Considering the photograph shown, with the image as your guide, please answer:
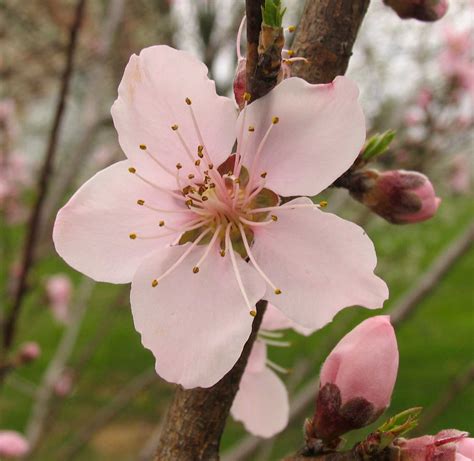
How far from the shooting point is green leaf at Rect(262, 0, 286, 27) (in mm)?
639

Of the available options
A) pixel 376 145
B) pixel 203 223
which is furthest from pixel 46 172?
pixel 376 145

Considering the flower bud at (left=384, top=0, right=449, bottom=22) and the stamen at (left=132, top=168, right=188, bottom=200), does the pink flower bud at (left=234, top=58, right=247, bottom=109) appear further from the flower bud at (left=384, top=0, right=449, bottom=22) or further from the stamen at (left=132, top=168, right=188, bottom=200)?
the flower bud at (left=384, top=0, right=449, bottom=22)

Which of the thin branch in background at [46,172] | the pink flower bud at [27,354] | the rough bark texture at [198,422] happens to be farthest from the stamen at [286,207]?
the pink flower bud at [27,354]

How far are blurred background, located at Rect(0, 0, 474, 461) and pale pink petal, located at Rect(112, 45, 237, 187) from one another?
122 cm

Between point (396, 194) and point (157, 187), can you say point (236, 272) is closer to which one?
point (157, 187)

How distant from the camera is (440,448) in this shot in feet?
2.31

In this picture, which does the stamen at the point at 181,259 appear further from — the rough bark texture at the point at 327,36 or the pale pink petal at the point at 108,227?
the rough bark texture at the point at 327,36

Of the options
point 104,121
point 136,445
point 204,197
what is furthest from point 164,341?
point 136,445

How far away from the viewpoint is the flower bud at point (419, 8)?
3.14ft

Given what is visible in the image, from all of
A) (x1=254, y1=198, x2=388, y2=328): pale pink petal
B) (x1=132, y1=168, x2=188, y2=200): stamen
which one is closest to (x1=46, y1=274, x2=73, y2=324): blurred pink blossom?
(x1=132, y1=168, x2=188, y2=200): stamen

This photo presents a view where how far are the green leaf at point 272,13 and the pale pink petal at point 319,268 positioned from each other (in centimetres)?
22

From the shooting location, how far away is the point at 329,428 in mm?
789

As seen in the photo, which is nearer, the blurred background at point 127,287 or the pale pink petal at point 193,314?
the pale pink petal at point 193,314

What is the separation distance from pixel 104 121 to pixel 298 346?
2.65m
